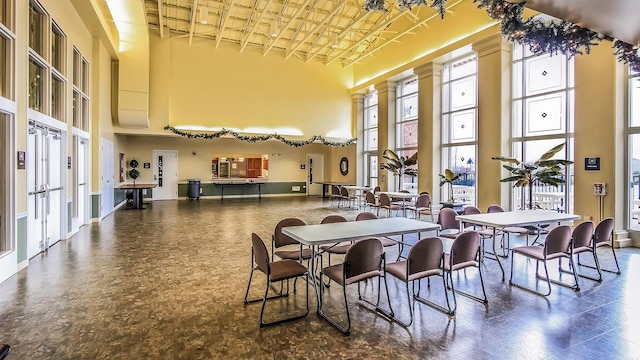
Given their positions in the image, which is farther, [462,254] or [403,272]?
[462,254]

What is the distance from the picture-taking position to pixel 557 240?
3582mm

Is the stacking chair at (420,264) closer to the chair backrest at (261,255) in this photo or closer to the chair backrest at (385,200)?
the chair backrest at (261,255)

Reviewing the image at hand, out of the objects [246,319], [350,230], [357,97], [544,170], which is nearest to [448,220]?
[350,230]

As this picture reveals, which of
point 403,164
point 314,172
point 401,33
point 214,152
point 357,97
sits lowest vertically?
point 314,172

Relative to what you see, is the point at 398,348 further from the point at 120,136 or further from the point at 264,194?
the point at 264,194

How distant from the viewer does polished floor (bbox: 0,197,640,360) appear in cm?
239

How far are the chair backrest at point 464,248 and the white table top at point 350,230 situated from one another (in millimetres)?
453

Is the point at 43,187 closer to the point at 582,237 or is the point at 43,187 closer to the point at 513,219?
the point at 513,219

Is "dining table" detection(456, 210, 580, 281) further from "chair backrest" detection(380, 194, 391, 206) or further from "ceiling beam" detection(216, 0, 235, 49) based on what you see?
"ceiling beam" detection(216, 0, 235, 49)

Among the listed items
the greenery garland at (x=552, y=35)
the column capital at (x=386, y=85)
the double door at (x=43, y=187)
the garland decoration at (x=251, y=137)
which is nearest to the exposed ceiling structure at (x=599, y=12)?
the greenery garland at (x=552, y=35)

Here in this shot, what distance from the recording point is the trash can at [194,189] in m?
13.2

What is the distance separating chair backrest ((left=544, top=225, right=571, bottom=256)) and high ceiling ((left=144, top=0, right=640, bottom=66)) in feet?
20.9

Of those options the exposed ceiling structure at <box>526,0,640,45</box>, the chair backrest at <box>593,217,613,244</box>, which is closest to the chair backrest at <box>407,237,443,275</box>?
the exposed ceiling structure at <box>526,0,640,45</box>

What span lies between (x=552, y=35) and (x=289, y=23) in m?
7.68
